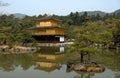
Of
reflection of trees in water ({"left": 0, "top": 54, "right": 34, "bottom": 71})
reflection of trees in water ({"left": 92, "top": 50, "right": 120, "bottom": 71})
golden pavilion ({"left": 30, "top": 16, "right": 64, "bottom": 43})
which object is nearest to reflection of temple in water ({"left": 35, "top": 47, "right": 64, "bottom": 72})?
reflection of trees in water ({"left": 0, "top": 54, "right": 34, "bottom": 71})

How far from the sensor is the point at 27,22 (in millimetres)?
54281

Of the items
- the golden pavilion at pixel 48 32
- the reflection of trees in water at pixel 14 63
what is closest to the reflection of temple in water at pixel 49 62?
the reflection of trees in water at pixel 14 63

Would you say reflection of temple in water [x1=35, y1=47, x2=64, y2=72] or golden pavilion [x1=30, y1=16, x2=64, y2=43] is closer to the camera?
reflection of temple in water [x1=35, y1=47, x2=64, y2=72]

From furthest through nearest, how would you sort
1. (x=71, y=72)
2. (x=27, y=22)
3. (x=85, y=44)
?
(x=27, y=22) → (x=85, y=44) → (x=71, y=72)

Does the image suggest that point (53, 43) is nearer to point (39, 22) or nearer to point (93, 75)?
point (39, 22)

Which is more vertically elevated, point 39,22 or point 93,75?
point 39,22

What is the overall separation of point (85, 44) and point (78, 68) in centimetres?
210

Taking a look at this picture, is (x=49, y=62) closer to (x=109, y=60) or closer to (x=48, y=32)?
(x=109, y=60)

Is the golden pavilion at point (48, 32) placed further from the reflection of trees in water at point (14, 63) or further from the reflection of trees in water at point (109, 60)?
the reflection of trees in water at point (14, 63)

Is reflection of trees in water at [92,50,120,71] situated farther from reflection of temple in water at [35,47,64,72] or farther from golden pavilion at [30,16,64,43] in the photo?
golden pavilion at [30,16,64,43]

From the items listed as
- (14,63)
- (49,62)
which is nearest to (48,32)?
Result: (49,62)

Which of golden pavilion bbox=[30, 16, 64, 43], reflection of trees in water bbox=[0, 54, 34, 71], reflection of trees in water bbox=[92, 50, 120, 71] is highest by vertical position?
golden pavilion bbox=[30, 16, 64, 43]

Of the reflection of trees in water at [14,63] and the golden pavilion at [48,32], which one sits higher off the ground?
the golden pavilion at [48,32]

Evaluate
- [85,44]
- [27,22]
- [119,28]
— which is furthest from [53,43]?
[85,44]
